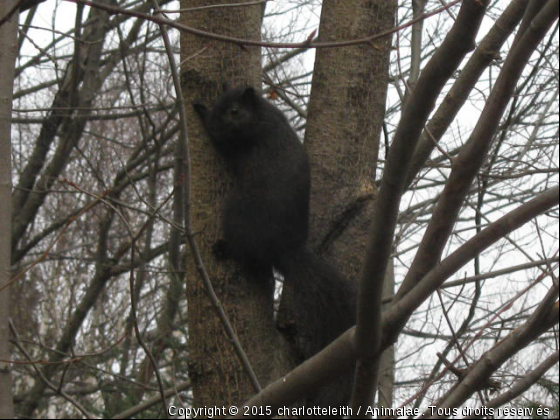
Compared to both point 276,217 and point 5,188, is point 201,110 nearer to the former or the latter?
point 276,217

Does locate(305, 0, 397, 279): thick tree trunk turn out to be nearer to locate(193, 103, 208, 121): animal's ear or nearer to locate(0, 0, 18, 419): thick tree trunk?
locate(193, 103, 208, 121): animal's ear

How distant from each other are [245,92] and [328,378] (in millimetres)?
1866

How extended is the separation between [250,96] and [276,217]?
0.63 metres

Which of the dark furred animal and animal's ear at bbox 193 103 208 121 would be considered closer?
the dark furred animal

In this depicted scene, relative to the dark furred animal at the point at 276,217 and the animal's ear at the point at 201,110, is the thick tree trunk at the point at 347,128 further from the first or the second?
the animal's ear at the point at 201,110

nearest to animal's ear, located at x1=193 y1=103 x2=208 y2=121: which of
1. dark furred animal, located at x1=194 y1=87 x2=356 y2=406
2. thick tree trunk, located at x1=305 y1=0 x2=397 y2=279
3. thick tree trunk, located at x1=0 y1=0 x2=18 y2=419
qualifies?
dark furred animal, located at x1=194 y1=87 x2=356 y2=406

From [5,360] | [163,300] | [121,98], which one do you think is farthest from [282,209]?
[121,98]

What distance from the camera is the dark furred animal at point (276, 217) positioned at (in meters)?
2.74

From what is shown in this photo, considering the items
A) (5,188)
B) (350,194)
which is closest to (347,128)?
(350,194)

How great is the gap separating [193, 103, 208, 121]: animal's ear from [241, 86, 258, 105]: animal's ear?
0.89 ft

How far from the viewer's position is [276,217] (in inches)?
128

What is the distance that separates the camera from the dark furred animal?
2740mm

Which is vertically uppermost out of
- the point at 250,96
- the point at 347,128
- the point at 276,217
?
the point at 250,96

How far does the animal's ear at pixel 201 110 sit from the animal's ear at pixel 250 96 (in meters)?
0.27
